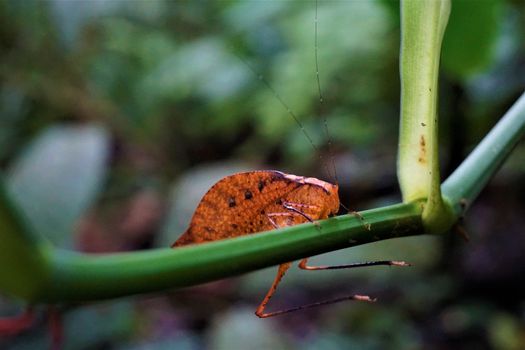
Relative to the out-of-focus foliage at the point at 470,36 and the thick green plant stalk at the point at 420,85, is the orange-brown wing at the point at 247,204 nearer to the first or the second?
the thick green plant stalk at the point at 420,85

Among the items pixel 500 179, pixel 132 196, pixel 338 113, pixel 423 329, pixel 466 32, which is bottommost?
pixel 132 196

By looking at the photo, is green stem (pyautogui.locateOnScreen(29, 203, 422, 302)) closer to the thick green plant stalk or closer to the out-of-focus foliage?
the thick green plant stalk

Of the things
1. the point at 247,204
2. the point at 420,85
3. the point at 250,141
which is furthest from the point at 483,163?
the point at 250,141

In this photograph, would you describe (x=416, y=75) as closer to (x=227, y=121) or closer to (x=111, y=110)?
(x=227, y=121)

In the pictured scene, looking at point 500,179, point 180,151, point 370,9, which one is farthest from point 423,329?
point 180,151

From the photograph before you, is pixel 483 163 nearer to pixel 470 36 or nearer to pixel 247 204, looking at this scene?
pixel 247 204

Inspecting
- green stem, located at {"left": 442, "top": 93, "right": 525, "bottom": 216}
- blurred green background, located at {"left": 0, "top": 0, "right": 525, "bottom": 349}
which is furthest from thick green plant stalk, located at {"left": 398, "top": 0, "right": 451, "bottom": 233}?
blurred green background, located at {"left": 0, "top": 0, "right": 525, "bottom": 349}

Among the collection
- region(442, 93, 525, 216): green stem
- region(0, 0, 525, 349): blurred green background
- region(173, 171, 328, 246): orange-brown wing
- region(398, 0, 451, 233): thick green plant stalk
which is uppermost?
region(398, 0, 451, 233): thick green plant stalk
